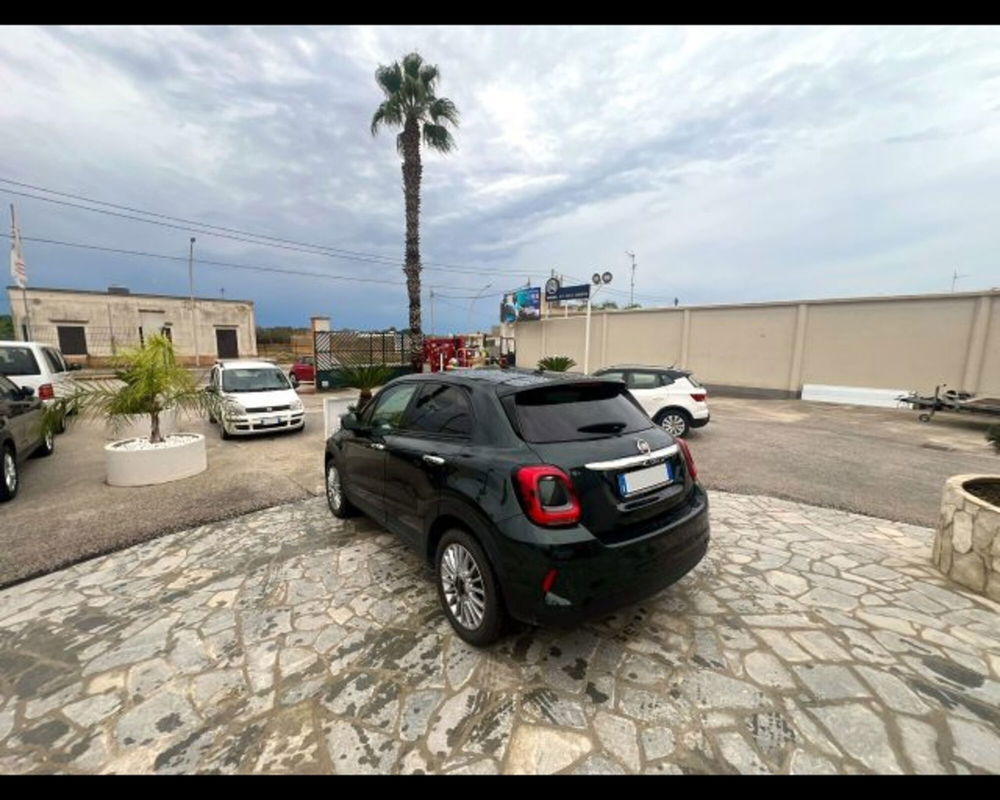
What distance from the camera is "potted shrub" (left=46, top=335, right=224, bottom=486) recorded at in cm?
533

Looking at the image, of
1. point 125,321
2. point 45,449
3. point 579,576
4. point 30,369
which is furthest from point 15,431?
point 125,321

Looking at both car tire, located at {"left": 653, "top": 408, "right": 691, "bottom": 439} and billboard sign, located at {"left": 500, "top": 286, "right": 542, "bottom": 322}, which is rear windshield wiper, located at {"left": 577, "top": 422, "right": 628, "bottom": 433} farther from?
billboard sign, located at {"left": 500, "top": 286, "right": 542, "bottom": 322}

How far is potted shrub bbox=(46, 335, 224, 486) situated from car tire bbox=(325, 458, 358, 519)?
279 centimetres

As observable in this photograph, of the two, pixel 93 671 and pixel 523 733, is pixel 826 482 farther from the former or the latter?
pixel 93 671

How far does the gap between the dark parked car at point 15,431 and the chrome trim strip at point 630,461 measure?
6.46 meters

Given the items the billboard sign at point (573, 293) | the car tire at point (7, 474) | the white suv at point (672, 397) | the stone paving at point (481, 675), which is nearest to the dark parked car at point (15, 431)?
the car tire at point (7, 474)

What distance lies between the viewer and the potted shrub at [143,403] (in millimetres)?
5328

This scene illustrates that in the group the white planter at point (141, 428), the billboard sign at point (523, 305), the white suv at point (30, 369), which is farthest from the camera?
the billboard sign at point (523, 305)

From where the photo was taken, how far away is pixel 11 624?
2.72m

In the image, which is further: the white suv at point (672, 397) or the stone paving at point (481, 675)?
the white suv at point (672, 397)

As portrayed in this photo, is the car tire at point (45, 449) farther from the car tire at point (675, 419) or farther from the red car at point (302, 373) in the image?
the red car at point (302, 373)

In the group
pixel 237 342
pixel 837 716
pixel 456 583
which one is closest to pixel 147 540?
pixel 456 583

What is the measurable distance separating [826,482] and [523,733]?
5579mm

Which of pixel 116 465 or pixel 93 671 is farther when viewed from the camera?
pixel 116 465
